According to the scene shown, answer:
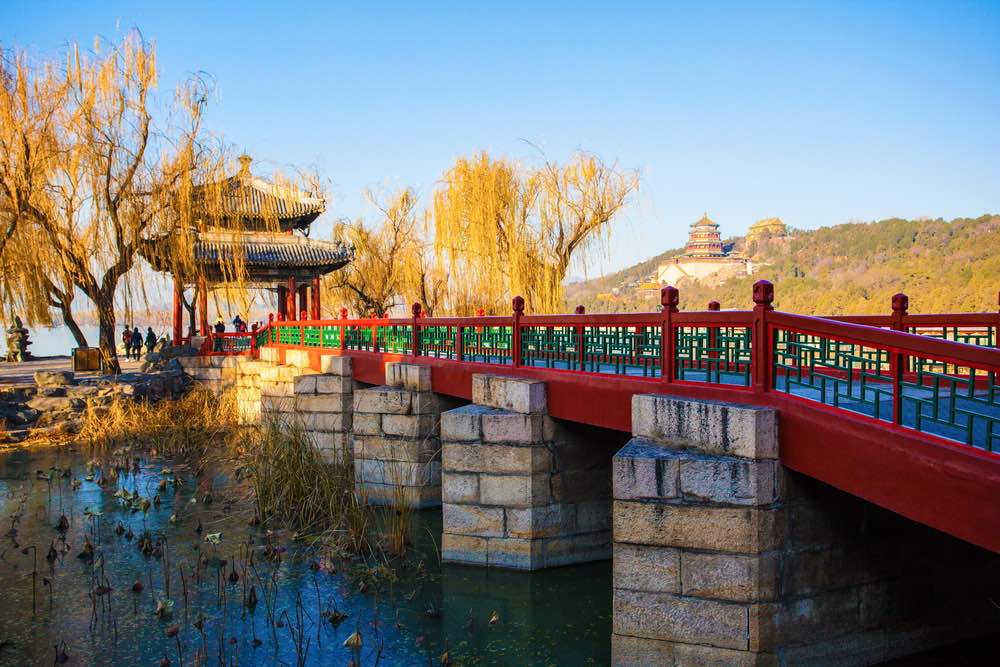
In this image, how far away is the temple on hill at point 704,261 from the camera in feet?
293

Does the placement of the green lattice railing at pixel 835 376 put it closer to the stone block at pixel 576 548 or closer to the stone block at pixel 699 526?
the stone block at pixel 699 526

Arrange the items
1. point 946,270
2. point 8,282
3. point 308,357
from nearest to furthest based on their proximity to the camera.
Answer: point 308,357 < point 8,282 < point 946,270

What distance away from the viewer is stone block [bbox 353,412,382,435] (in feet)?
35.4

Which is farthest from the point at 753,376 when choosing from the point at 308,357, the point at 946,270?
the point at 946,270

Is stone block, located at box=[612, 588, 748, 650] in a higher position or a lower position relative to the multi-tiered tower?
lower

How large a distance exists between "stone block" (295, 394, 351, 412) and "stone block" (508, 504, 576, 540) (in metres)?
5.50

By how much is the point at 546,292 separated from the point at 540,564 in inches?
576

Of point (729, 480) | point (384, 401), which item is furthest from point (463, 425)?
point (729, 480)

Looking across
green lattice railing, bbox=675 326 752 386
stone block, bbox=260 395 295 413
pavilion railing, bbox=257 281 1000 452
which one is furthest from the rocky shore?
green lattice railing, bbox=675 326 752 386

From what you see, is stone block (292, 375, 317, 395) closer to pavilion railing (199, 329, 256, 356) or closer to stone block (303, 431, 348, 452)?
stone block (303, 431, 348, 452)

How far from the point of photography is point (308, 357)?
15430mm

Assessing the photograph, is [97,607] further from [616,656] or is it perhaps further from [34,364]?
[34,364]

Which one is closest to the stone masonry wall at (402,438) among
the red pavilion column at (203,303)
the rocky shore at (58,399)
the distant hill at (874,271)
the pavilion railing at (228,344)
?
the rocky shore at (58,399)

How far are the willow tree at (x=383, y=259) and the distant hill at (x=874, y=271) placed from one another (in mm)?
20739
